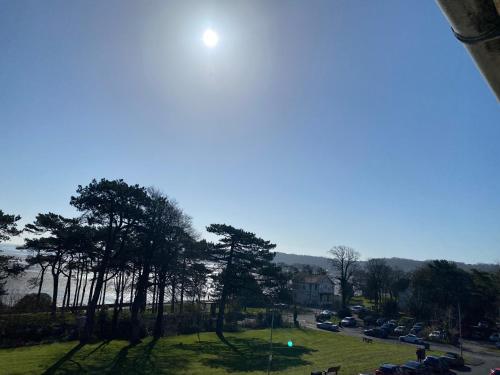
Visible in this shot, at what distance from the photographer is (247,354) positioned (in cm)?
3144

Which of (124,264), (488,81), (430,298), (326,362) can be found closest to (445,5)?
(488,81)

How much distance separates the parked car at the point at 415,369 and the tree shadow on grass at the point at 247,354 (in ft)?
25.5

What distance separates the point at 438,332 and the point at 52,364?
47785 mm

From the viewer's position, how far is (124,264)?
33531 millimetres

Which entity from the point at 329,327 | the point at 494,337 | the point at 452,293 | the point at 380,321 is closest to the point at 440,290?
the point at 452,293

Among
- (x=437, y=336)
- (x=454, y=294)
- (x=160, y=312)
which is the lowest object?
(x=437, y=336)

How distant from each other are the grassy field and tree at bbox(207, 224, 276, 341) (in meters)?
5.62

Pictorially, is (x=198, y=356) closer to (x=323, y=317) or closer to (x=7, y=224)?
(x=7, y=224)

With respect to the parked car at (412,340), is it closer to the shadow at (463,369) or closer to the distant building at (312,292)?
the shadow at (463,369)

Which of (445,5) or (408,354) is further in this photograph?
(408,354)

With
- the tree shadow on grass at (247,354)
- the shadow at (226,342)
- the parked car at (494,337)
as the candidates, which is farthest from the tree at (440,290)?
the shadow at (226,342)

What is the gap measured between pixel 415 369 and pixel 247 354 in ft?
46.6

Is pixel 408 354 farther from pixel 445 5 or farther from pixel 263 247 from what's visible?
pixel 445 5

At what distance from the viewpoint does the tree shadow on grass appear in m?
26.8
